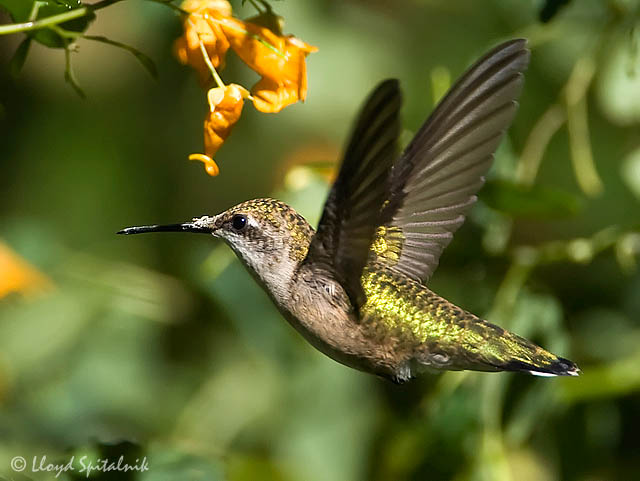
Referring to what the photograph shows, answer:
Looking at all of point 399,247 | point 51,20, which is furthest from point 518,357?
point 51,20

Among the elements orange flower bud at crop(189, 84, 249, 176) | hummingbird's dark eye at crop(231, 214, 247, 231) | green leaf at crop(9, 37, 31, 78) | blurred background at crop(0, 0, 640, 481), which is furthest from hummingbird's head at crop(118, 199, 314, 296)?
blurred background at crop(0, 0, 640, 481)

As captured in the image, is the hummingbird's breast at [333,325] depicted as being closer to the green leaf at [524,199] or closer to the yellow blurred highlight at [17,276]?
the green leaf at [524,199]

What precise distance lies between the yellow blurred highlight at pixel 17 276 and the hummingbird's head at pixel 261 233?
113cm

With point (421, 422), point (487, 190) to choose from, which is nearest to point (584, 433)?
point (421, 422)

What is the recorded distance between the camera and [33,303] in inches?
103

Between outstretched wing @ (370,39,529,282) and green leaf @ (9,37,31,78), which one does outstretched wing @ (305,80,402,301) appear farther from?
green leaf @ (9,37,31,78)

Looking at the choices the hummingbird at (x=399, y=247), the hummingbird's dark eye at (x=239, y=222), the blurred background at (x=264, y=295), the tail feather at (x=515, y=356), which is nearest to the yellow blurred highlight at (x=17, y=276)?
the blurred background at (x=264, y=295)

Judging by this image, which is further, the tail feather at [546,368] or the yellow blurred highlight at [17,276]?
the yellow blurred highlight at [17,276]

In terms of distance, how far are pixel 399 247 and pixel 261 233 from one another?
29 cm

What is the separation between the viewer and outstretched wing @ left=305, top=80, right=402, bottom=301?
3.43ft

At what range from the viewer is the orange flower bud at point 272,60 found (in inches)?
50.8

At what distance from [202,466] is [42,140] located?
6.28ft

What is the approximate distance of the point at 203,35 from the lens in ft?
4.15

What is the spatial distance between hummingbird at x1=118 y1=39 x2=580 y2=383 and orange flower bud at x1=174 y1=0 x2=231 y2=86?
7.7 inches
